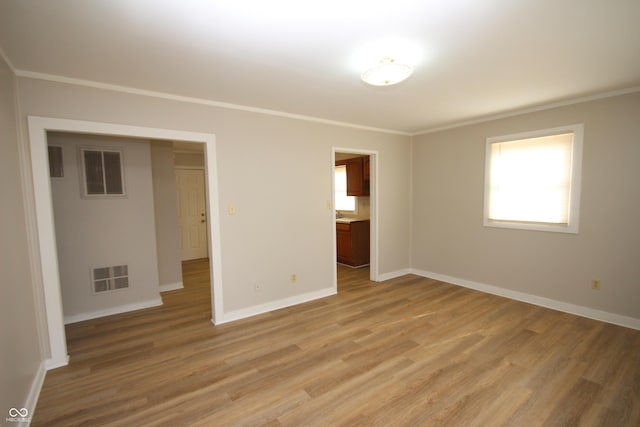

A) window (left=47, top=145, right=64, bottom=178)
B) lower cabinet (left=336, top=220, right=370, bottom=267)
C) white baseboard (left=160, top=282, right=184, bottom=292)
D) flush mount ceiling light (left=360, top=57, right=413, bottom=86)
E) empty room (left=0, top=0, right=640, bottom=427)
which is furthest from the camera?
lower cabinet (left=336, top=220, right=370, bottom=267)

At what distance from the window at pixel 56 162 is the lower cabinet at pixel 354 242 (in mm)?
4331

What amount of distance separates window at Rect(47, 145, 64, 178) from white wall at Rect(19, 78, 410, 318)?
3.69 ft

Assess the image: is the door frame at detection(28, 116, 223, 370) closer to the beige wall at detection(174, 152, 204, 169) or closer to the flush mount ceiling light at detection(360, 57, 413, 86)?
the flush mount ceiling light at detection(360, 57, 413, 86)

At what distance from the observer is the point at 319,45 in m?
2.02

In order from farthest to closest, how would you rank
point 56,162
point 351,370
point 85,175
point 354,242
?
1. point 354,242
2. point 85,175
3. point 56,162
4. point 351,370

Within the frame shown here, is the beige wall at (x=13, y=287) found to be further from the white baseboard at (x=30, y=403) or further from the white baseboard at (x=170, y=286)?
the white baseboard at (x=170, y=286)

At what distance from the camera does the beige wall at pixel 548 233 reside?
3.12 m

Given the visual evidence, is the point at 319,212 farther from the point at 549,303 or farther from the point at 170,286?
the point at 549,303

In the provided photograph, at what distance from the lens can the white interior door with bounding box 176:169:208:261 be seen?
6.43 meters

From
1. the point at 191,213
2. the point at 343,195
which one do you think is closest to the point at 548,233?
the point at 343,195

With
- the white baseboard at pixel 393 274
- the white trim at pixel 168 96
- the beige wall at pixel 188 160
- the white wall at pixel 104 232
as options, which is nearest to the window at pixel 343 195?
the white baseboard at pixel 393 274

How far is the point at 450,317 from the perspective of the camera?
347 cm

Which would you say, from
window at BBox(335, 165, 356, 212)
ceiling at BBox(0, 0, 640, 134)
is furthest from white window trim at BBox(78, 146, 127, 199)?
window at BBox(335, 165, 356, 212)

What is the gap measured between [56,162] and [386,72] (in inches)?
148
